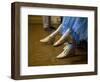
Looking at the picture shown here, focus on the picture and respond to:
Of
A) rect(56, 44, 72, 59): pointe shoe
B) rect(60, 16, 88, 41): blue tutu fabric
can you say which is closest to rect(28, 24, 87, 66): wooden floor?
rect(56, 44, 72, 59): pointe shoe

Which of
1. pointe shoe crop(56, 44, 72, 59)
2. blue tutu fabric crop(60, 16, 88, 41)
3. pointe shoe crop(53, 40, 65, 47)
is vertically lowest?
pointe shoe crop(56, 44, 72, 59)

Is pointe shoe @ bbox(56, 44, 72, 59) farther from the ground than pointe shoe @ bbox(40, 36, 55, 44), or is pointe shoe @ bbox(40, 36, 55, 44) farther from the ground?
pointe shoe @ bbox(40, 36, 55, 44)

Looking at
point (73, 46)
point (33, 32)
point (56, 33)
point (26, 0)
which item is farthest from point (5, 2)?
point (73, 46)

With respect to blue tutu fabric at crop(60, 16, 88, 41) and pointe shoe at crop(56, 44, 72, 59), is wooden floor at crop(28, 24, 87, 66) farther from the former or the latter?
blue tutu fabric at crop(60, 16, 88, 41)

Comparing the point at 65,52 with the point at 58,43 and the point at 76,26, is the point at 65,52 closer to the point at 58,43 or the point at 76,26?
the point at 58,43

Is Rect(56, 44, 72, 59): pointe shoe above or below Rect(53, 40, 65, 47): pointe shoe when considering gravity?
below

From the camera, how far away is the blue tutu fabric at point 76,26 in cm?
170

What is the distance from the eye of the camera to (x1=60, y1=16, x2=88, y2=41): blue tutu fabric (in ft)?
5.56

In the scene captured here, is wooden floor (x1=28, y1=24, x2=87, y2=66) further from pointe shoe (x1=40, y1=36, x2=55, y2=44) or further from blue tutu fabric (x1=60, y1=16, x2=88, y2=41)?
blue tutu fabric (x1=60, y1=16, x2=88, y2=41)

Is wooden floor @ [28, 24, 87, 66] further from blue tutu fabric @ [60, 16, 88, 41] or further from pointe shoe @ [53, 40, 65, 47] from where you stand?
blue tutu fabric @ [60, 16, 88, 41]

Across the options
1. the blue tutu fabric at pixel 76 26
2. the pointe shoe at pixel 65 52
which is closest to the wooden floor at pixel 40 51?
the pointe shoe at pixel 65 52

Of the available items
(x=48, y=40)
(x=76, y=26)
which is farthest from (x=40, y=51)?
(x=76, y=26)

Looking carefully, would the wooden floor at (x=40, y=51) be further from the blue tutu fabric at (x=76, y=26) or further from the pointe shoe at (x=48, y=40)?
the blue tutu fabric at (x=76, y=26)

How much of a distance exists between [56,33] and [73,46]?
165 millimetres
